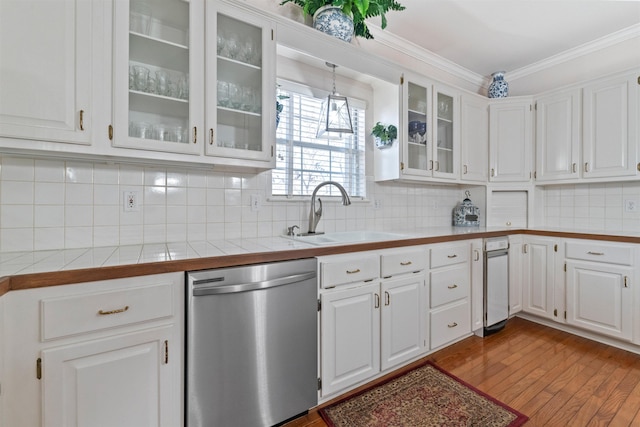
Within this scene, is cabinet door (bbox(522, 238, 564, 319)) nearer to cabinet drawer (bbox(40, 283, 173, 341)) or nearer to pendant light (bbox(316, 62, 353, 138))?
pendant light (bbox(316, 62, 353, 138))

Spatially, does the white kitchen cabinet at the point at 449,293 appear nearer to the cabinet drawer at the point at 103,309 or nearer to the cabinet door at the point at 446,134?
the cabinet door at the point at 446,134

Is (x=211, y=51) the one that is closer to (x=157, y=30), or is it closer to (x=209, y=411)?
(x=157, y=30)

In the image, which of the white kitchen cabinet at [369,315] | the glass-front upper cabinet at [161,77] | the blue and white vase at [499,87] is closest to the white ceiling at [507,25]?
the blue and white vase at [499,87]

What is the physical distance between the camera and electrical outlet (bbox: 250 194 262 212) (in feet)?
6.53

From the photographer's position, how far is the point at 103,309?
1.06 meters

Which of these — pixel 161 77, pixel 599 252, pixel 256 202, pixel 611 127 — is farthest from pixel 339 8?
pixel 599 252

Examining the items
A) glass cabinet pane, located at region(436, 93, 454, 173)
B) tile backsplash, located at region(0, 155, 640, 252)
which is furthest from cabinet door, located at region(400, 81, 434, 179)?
tile backsplash, located at region(0, 155, 640, 252)

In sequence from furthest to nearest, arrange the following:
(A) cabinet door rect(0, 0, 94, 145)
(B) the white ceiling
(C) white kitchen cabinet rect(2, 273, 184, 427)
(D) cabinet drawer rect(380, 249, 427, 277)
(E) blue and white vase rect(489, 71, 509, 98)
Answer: (E) blue and white vase rect(489, 71, 509, 98)
(B) the white ceiling
(D) cabinet drawer rect(380, 249, 427, 277)
(A) cabinet door rect(0, 0, 94, 145)
(C) white kitchen cabinet rect(2, 273, 184, 427)

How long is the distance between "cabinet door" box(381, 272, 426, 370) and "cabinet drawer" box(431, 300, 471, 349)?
0.15 meters

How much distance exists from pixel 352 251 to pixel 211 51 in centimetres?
133

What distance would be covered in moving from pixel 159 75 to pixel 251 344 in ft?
4.67

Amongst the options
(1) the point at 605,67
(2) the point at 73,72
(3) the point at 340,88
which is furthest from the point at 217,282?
(1) the point at 605,67

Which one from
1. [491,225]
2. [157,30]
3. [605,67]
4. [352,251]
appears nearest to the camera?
[157,30]

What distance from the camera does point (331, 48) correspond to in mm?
1992
